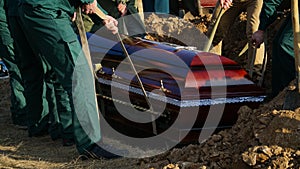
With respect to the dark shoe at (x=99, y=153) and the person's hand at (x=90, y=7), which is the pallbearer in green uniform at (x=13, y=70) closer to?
the person's hand at (x=90, y=7)

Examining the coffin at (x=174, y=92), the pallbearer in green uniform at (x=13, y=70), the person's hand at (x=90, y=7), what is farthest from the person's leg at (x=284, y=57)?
the pallbearer in green uniform at (x=13, y=70)

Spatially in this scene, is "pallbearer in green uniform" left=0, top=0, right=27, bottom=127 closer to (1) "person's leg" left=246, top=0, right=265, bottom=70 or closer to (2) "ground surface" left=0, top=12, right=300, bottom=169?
(2) "ground surface" left=0, top=12, right=300, bottom=169

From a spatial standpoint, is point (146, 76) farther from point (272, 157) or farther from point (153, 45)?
point (272, 157)

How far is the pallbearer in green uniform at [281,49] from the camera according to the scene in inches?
200

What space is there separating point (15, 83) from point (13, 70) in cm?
A: 14

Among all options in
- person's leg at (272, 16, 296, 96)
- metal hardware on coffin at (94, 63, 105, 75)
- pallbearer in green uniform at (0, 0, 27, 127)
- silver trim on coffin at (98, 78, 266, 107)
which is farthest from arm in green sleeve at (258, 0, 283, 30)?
pallbearer in green uniform at (0, 0, 27, 127)

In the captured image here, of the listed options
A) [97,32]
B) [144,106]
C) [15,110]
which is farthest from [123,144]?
[15,110]

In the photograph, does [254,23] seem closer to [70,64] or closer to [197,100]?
[197,100]

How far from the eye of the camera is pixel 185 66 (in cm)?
512

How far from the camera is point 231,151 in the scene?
13.1ft

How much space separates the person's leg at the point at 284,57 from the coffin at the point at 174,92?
27cm

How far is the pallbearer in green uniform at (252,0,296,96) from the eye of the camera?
509cm

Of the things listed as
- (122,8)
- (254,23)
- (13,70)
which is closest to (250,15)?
(254,23)

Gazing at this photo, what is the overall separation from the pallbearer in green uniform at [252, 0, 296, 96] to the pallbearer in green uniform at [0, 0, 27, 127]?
2478mm
